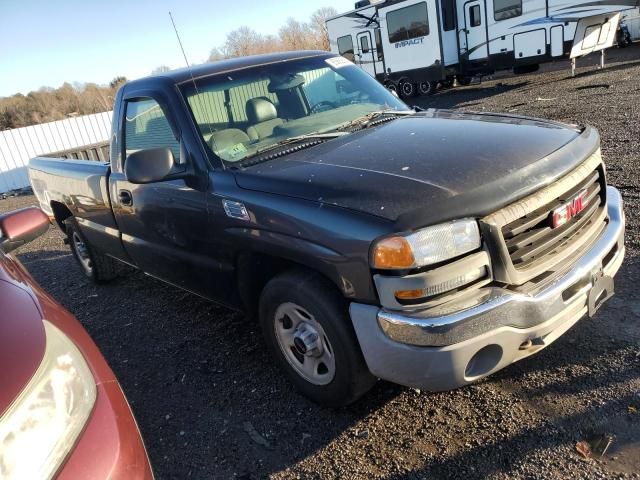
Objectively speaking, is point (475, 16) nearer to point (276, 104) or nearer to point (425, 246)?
point (276, 104)

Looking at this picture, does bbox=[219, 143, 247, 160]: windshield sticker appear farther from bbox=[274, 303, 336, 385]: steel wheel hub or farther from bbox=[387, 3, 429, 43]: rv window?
bbox=[387, 3, 429, 43]: rv window

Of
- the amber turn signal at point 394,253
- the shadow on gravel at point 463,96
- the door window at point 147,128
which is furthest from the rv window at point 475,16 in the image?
the amber turn signal at point 394,253

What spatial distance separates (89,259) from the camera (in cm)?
551

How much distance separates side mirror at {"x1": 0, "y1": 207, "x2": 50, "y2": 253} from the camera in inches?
107

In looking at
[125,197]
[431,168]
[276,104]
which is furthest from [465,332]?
[125,197]

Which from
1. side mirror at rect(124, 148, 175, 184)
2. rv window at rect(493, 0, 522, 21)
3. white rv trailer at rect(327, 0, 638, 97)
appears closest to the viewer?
side mirror at rect(124, 148, 175, 184)

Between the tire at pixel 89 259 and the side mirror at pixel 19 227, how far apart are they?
2.48 meters

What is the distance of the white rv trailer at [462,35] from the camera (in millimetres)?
14570

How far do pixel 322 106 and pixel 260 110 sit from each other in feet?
1.55

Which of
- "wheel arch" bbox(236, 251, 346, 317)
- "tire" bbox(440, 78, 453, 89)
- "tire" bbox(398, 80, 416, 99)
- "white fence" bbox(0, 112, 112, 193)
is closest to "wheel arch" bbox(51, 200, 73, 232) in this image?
"wheel arch" bbox(236, 251, 346, 317)

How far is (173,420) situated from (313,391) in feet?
2.95

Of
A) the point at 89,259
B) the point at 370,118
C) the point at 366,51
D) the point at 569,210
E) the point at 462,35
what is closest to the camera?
the point at 569,210

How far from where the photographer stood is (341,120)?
141 inches

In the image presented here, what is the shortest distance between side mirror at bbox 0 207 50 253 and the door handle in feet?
3.33
